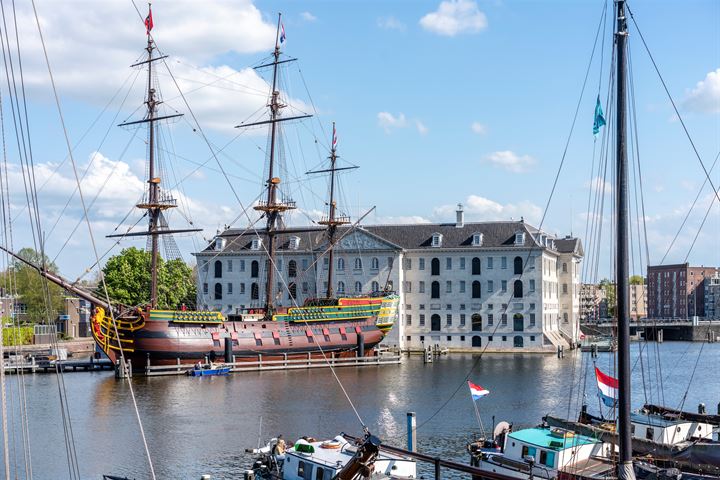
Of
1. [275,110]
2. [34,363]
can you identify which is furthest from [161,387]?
[275,110]

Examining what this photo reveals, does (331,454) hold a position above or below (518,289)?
below

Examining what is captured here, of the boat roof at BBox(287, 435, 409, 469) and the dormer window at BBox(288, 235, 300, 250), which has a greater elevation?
the dormer window at BBox(288, 235, 300, 250)

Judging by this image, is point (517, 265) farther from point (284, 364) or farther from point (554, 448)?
point (554, 448)

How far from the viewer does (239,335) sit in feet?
239

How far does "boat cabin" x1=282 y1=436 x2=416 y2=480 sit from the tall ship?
3250 cm

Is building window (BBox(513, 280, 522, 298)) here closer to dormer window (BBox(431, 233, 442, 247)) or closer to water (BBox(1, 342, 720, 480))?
dormer window (BBox(431, 233, 442, 247))

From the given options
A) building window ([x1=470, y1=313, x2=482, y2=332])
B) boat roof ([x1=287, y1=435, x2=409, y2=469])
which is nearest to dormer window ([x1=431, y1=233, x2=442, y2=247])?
building window ([x1=470, y1=313, x2=482, y2=332])

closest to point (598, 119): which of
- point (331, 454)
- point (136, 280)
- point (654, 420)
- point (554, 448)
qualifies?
point (554, 448)

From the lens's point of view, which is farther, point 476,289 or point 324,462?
point 476,289

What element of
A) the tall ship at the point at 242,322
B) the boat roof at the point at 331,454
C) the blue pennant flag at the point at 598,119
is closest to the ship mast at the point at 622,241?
the blue pennant flag at the point at 598,119

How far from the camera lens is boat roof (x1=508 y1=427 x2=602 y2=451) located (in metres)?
24.6

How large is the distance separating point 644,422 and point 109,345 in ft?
162

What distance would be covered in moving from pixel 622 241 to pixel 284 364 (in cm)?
5756

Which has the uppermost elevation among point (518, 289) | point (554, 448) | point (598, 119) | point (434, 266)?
point (598, 119)
